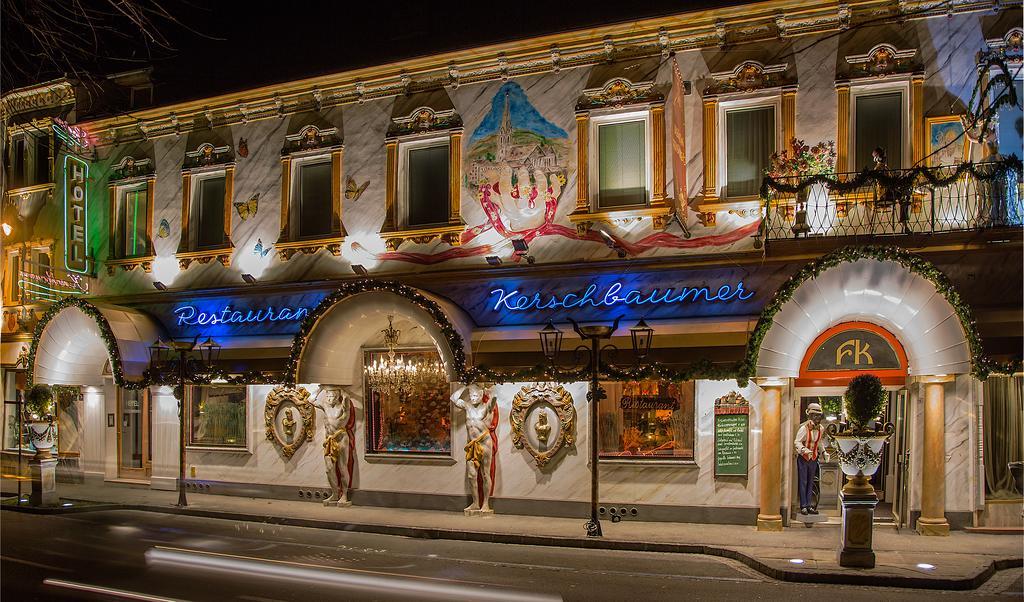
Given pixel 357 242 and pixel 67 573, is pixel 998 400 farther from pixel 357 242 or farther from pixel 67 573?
pixel 67 573

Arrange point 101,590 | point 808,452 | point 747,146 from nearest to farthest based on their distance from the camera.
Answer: point 101,590 → point 808,452 → point 747,146

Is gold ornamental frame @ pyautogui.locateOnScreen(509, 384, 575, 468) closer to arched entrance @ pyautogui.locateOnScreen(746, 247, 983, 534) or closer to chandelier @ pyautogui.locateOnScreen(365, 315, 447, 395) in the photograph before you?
chandelier @ pyautogui.locateOnScreen(365, 315, 447, 395)

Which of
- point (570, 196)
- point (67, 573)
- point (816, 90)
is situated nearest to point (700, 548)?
point (570, 196)

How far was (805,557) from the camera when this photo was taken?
39.6 feet

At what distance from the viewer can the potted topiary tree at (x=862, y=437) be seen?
11.8m

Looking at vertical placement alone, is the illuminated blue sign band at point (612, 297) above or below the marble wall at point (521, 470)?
above

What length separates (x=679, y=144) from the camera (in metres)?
14.5

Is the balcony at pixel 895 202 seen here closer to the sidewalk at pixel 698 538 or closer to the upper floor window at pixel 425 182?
the sidewalk at pixel 698 538

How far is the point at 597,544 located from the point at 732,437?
334 centimetres

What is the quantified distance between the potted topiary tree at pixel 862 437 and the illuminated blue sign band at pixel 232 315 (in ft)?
37.7

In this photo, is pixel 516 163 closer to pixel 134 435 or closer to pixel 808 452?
pixel 808 452

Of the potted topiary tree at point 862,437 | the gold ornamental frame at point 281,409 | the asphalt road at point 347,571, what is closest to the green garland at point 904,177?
the potted topiary tree at point 862,437

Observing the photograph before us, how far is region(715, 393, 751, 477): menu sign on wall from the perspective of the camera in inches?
585

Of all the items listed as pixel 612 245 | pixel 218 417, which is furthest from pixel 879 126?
pixel 218 417
